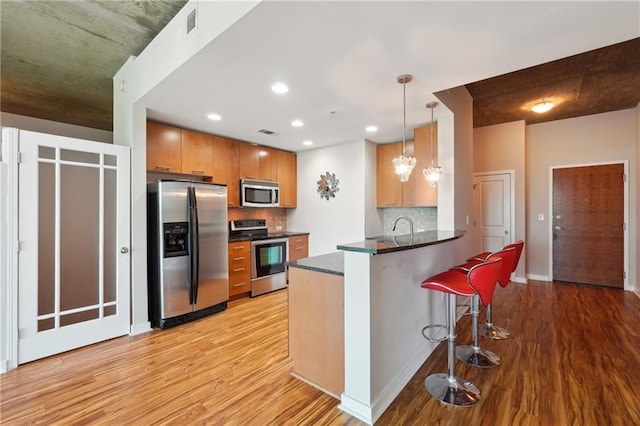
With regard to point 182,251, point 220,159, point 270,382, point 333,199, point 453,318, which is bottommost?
point 270,382

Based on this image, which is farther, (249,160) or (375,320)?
(249,160)

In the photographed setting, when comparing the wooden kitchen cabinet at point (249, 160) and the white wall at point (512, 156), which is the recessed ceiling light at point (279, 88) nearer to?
the wooden kitchen cabinet at point (249, 160)

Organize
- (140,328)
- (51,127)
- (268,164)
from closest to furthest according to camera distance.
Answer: (140,328) < (51,127) < (268,164)

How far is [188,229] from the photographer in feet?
10.7

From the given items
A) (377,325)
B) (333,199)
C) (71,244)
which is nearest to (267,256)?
(333,199)

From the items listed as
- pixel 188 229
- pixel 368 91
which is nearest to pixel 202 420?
pixel 188 229

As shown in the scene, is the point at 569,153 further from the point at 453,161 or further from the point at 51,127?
the point at 51,127

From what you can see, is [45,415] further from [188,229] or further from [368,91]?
[368,91]

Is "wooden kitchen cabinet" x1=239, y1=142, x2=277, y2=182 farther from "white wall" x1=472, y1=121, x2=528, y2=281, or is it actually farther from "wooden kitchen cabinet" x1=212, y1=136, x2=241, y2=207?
"white wall" x1=472, y1=121, x2=528, y2=281

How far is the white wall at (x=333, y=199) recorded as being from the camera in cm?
459

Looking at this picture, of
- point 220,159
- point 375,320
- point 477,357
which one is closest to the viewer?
point 375,320

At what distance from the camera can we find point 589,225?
464 centimetres

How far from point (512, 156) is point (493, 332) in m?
3.54

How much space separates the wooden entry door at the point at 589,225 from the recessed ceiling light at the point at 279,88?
503cm
